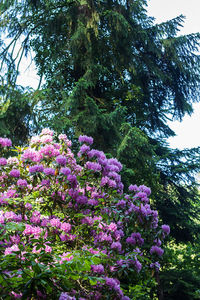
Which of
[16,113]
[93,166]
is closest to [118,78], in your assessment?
[16,113]

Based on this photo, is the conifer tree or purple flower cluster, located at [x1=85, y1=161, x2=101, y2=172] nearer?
purple flower cluster, located at [x1=85, y1=161, x2=101, y2=172]

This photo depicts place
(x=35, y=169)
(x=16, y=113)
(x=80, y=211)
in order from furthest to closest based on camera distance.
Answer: (x=16, y=113), (x=80, y=211), (x=35, y=169)

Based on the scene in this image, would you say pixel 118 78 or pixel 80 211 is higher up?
pixel 118 78

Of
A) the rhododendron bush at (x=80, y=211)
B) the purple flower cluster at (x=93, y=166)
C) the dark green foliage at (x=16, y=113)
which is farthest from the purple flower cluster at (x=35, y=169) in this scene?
the dark green foliage at (x=16, y=113)

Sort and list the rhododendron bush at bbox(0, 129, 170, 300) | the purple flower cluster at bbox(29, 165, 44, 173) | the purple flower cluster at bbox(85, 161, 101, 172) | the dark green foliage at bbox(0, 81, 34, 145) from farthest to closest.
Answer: the dark green foliage at bbox(0, 81, 34, 145) < the purple flower cluster at bbox(85, 161, 101, 172) < the purple flower cluster at bbox(29, 165, 44, 173) < the rhododendron bush at bbox(0, 129, 170, 300)

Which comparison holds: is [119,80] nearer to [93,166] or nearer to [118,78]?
[118,78]

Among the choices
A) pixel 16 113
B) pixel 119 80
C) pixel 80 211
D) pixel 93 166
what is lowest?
pixel 80 211

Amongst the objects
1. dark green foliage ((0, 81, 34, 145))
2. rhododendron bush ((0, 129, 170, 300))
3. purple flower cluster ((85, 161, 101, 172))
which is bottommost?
rhododendron bush ((0, 129, 170, 300))

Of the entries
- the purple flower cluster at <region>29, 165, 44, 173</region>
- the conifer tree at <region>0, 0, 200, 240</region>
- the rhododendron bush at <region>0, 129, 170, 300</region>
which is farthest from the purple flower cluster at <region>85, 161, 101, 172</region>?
the conifer tree at <region>0, 0, 200, 240</region>

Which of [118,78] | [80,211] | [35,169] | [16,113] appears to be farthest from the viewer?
[118,78]

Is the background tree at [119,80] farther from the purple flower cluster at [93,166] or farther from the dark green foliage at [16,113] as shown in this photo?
the purple flower cluster at [93,166]

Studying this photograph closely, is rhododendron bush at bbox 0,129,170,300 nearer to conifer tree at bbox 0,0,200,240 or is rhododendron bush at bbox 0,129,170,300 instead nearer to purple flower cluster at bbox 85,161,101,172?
purple flower cluster at bbox 85,161,101,172

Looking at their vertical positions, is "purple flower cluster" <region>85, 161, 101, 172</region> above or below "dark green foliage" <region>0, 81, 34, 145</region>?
below

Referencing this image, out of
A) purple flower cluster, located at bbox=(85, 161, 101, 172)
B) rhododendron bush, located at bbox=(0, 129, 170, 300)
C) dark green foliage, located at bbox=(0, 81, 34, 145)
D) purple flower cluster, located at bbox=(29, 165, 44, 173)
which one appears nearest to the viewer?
rhododendron bush, located at bbox=(0, 129, 170, 300)
